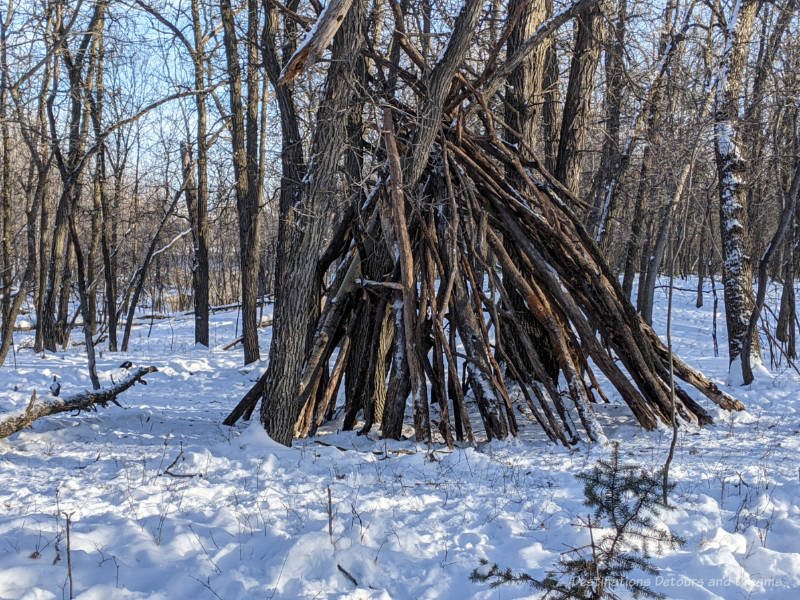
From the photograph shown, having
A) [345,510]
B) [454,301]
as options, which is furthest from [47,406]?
[454,301]

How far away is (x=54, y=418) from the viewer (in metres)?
5.76

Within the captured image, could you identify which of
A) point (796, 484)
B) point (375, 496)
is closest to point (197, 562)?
point (375, 496)

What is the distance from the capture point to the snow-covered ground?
2.67 meters

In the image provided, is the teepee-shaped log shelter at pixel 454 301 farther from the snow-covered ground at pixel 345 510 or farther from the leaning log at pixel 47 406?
the leaning log at pixel 47 406

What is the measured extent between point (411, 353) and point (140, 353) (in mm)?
9074

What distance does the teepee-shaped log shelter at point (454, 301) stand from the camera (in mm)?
5273

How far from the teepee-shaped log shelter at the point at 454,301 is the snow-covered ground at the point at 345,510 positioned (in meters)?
0.33

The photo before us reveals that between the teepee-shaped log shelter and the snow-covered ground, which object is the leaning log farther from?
the teepee-shaped log shelter

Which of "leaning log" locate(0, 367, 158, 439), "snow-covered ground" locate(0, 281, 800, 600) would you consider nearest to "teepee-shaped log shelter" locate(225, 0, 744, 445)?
"snow-covered ground" locate(0, 281, 800, 600)

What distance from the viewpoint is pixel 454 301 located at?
5.75m

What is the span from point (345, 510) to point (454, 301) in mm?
2713

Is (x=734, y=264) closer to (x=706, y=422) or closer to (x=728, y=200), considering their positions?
(x=728, y=200)

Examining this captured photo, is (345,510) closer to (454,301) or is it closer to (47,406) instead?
(454,301)

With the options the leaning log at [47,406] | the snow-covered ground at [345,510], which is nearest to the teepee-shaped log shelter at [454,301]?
the snow-covered ground at [345,510]
